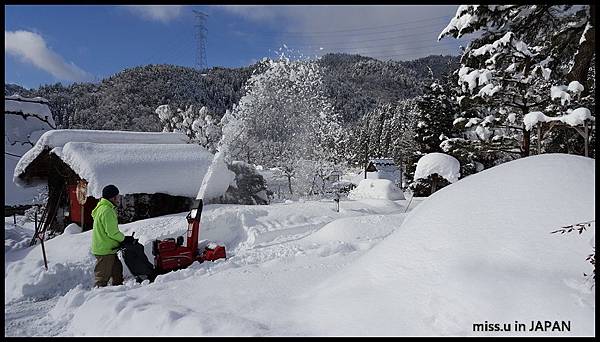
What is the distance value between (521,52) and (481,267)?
6.36 m

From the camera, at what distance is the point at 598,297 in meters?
2.96

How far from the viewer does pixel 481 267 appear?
3424mm

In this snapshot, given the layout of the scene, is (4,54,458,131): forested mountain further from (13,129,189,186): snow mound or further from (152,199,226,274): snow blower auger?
(152,199,226,274): snow blower auger

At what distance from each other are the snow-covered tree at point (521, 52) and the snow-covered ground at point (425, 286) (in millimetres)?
3622

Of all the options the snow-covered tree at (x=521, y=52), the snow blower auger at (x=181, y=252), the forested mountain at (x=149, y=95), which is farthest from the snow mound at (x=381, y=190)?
the forested mountain at (x=149, y=95)

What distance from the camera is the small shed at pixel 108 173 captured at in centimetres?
1270

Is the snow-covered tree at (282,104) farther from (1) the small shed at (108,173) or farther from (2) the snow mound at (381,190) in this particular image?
(1) the small shed at (108,173)

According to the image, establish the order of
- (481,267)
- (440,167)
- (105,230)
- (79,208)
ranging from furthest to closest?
(440,167)
(79,208)
(105,230)
(481,267)

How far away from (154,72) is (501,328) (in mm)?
116411

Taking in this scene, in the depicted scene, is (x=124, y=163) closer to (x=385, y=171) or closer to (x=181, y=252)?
(x=181, y=252)

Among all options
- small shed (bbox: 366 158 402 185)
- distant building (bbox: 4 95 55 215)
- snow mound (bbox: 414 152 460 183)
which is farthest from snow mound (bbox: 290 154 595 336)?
small shed (bbox: 366 158 402 185)

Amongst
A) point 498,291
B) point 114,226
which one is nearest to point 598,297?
point 498,291

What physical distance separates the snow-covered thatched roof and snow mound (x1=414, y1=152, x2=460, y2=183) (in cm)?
1030

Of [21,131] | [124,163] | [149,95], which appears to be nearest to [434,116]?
[124,163]
